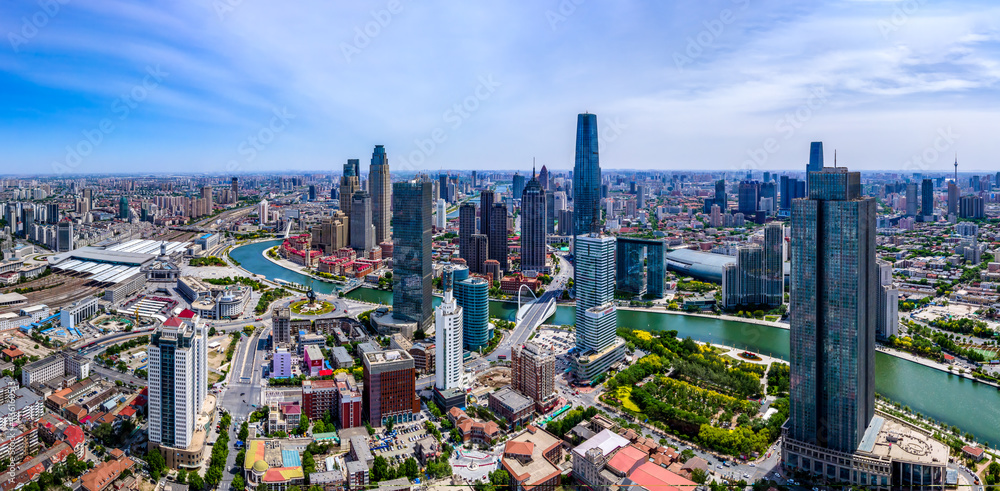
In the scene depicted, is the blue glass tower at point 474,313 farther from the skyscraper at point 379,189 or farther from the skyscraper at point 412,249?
the skyscraper at point 379,189

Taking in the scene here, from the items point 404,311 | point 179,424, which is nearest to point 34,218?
point 404,311

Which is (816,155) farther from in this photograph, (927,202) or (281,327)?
(281,327)

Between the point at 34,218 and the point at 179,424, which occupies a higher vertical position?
the point at 34,218

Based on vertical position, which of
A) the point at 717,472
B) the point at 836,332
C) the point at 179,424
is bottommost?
the point at 717,472

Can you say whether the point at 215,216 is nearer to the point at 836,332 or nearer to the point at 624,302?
the point at 624,302

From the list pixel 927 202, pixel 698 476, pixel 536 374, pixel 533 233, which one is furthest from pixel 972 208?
pixel 698 476

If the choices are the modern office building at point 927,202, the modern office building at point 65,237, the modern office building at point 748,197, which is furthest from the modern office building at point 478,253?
the modern office building at point 927,202

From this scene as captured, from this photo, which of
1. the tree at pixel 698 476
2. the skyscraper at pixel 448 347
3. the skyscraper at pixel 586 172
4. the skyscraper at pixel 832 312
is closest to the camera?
the tree at pixel 698 476
